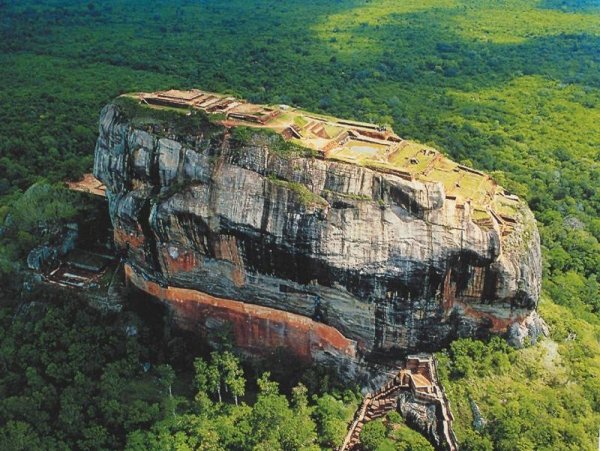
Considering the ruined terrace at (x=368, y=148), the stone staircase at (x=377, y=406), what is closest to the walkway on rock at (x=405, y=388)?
the stone staircase at (x=377, y=406)

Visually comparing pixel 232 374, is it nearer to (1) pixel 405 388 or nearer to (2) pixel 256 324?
(2) pixel 256 324

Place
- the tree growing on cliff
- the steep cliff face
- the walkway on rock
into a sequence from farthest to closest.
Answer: the tree growing on cliff < the walkway on rock < the steep cliff face

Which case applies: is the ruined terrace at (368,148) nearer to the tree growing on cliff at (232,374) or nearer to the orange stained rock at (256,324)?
the orange stained rock at (256,324)

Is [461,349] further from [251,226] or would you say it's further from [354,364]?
[251,226]


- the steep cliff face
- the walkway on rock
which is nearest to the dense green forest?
the walkway on rock

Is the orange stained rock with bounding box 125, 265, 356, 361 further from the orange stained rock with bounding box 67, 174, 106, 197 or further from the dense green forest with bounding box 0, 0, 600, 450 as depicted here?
the orange stained rock with bounding box 67, 174, 106, 197

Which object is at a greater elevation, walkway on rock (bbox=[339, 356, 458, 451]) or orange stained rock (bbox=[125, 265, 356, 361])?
orange stained rock (bbox=[125, 265, 356, 361])

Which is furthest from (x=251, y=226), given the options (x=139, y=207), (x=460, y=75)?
(x=460, y=75)
